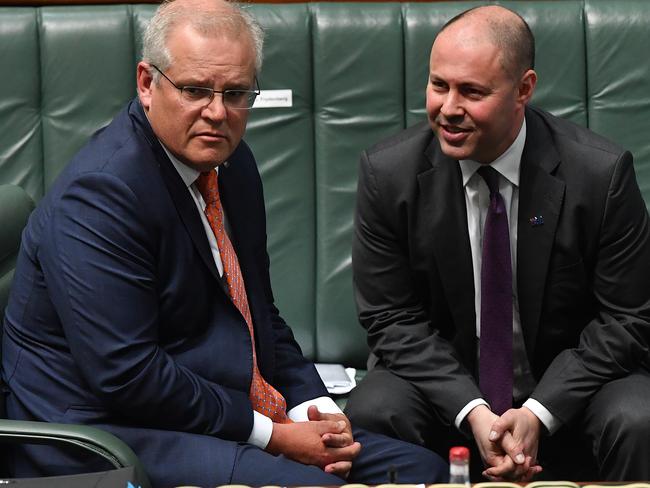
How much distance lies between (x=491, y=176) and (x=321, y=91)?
76 cm

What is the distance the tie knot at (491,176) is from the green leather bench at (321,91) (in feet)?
2.07

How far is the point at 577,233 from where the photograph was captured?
2.52 metres

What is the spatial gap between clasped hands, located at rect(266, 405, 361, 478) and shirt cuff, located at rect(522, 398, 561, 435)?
45cm

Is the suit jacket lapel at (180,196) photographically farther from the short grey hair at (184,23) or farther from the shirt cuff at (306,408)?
the shirt cuff at (306,408)

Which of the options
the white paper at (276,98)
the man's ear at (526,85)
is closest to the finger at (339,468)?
the man's ear at (526,85)

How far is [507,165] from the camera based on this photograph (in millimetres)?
2531

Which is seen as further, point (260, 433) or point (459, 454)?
point (260, 433)

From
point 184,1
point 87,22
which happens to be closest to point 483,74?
point 184,1

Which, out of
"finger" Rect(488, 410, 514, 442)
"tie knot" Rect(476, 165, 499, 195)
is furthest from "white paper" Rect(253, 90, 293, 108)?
"finger" Rect(488, 410, 514, 442)

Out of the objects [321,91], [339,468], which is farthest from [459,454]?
[321,91]

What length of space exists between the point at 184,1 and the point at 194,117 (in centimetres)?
24

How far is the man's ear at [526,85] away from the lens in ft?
8.13

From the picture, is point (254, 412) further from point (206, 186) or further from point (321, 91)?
point (321, 91)

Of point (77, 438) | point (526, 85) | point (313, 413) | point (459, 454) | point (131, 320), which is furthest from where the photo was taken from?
point (526, 85)
